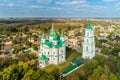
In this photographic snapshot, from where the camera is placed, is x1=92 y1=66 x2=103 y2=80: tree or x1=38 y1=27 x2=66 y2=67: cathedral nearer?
x1=92 y1=66 x2=103 y2=80: tree

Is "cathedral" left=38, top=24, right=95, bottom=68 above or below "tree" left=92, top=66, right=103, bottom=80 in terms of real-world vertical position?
above

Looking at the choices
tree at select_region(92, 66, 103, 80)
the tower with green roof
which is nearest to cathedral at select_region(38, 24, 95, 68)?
the tower with green roof

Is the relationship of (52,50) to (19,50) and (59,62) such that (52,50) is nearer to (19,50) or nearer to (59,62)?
(59,62)

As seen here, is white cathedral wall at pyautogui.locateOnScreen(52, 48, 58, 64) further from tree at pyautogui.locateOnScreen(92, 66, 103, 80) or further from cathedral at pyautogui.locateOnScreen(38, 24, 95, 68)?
tree at pyautogui.locateOnScreen(92, 66, 103, 80)

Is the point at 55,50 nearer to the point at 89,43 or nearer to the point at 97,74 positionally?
the point at 89,43

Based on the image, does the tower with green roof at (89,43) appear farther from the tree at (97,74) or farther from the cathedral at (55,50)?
the tree at (97,74)

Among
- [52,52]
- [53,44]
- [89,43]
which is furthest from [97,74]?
[53,44]

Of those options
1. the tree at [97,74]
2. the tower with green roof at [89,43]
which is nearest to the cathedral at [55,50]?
the tower with green roof at [89,43]

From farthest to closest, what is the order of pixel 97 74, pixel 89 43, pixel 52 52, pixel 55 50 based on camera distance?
pixel 89 43 → pixel 52 52 → pixel 55 50 → pixel 97 74

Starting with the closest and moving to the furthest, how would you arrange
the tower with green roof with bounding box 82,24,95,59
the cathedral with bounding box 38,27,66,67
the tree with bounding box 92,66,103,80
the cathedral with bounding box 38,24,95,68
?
the tree with bounding box 92,66,103,80 → the cathedral with bounding box 38,27,66,67 → the cathedral with bounding box 38,24,95,68 → the tower with green roof with bounding box 82,24,95,59

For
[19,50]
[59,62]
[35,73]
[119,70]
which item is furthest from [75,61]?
[19,50]

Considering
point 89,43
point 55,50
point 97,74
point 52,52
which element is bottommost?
point 97,74
